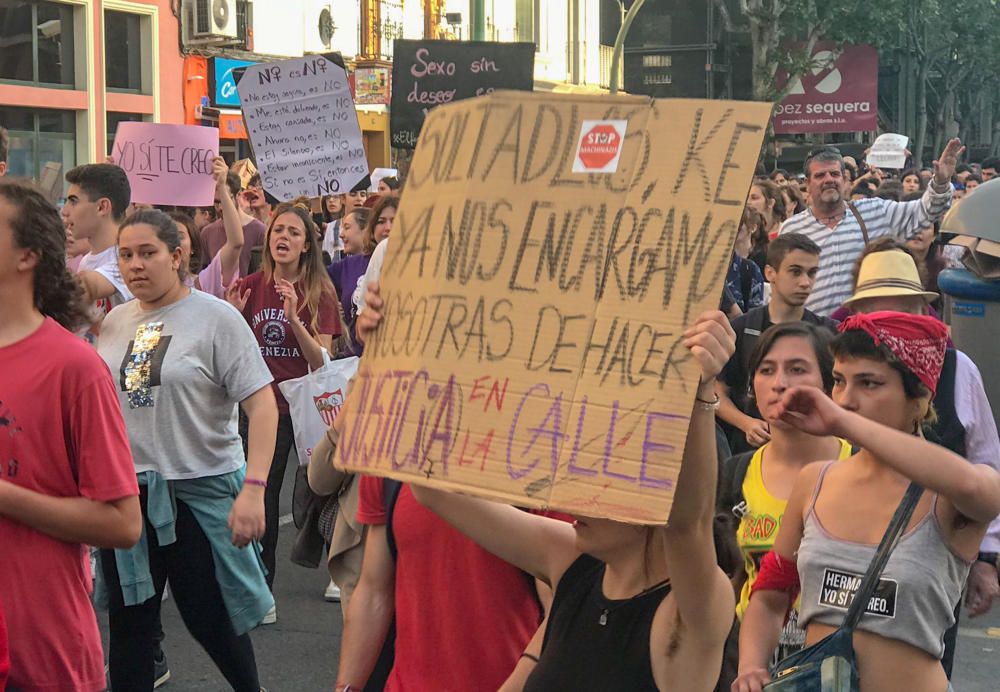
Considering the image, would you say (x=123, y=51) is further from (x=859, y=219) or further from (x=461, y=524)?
(x=461, y=524)

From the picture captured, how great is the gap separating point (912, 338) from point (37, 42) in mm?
20566

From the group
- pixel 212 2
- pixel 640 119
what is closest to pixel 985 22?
pixel 212 2

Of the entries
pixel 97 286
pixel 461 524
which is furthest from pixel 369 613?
pixel 97 286

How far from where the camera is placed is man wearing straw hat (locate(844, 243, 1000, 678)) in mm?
4480

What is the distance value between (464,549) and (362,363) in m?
0.67

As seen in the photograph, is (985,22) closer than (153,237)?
No

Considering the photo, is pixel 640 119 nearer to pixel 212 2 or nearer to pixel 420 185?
pixel 420 185

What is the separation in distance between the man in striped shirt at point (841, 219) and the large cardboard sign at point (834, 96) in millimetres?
32095

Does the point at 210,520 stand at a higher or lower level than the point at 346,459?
lower

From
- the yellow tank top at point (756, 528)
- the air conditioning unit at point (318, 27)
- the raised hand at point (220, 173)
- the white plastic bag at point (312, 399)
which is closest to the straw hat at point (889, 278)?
the yellow tank top at point (756, 528)

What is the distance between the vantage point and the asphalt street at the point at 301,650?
6070 millimetres

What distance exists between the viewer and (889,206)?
28.7ft

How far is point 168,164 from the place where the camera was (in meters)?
9.38

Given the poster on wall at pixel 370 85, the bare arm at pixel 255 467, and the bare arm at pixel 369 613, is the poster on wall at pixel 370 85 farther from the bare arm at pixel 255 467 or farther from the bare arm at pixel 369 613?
the bare arm at pixel 369 613
